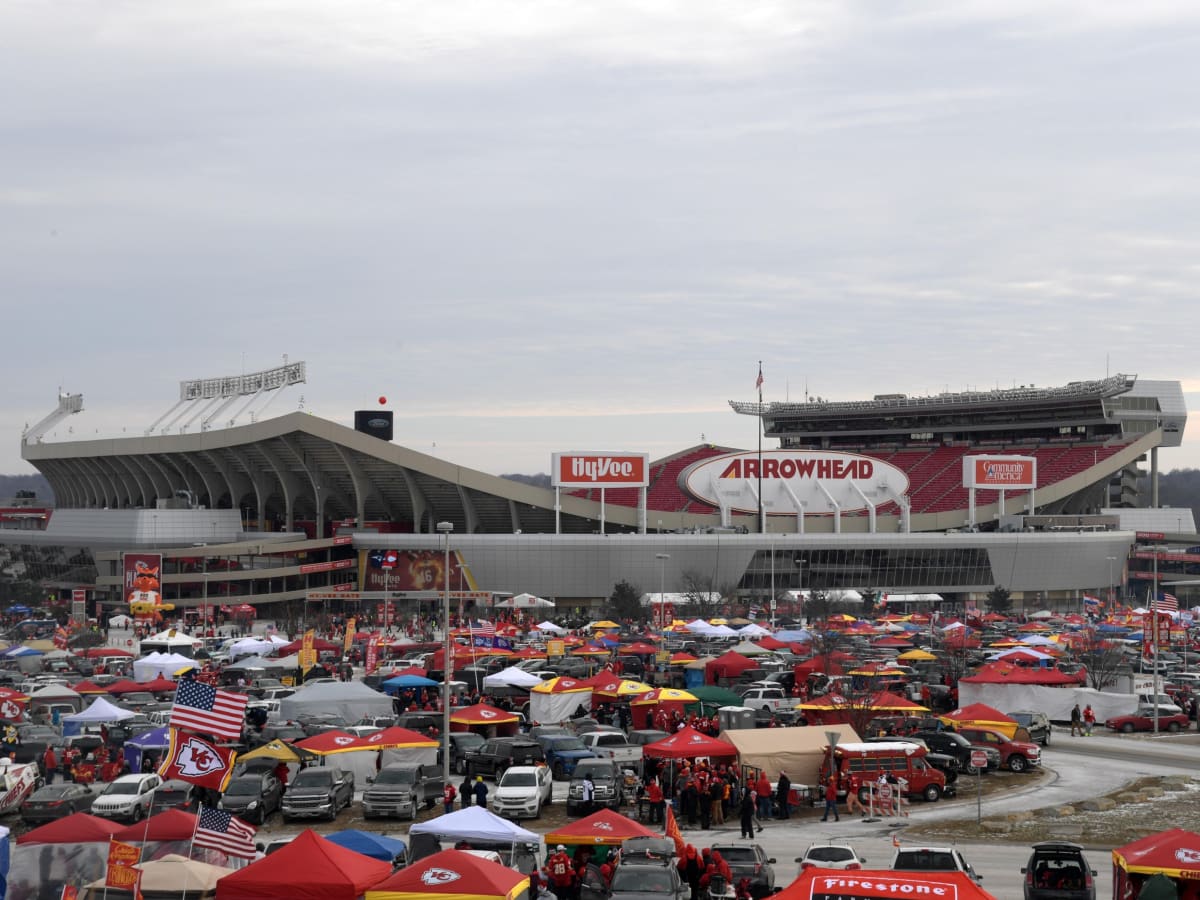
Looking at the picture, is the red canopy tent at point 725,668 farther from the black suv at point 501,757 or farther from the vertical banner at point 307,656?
the black suv at point 501,757

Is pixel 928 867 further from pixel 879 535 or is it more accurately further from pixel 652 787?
pixel 879 535

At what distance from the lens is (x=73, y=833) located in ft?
59.8

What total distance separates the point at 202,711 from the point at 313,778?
6946mm

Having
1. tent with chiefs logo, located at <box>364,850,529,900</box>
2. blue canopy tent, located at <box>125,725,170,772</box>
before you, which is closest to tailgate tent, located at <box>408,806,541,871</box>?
tent with chiefs logo, located at <box>364,850,529,900</box>

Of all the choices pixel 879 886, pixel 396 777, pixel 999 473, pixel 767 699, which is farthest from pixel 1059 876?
pixel 999 473

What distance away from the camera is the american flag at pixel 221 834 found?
18.1 meters

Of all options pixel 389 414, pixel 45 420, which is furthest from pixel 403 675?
pixel 45 420

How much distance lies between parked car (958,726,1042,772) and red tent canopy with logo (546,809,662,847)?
569 inches

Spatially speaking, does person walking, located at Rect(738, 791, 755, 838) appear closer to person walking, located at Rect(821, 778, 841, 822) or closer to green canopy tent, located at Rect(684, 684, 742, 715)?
person walking, located at Rect(821, 778, 841, 822)

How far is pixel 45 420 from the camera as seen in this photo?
133875 mm

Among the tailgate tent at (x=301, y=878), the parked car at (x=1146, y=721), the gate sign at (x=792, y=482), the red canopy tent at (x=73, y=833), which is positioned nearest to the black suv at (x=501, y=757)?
the red canopy tent at (x=73, y=833)

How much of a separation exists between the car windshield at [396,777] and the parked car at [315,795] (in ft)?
2.88

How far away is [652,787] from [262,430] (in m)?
67.6

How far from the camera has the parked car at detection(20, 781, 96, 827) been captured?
25859 mm
